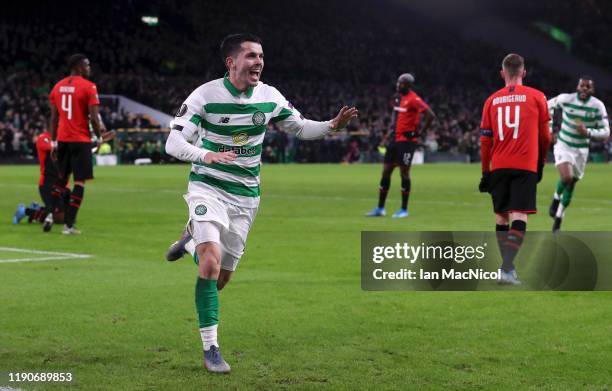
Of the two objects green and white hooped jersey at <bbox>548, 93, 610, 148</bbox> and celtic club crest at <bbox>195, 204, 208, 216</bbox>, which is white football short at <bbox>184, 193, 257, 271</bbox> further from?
green and white hooped jersey at <bbox>548, 93, 610, 148</bbox>

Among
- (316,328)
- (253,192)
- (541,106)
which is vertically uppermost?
(541,106)

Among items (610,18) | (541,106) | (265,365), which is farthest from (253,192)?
(610,18)

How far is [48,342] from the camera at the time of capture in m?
6.30

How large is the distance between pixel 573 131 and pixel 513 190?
16.9 ft

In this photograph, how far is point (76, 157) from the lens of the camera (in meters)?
13.3

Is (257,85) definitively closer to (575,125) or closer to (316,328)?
(316,328)

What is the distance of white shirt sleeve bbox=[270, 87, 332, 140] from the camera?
250 inches

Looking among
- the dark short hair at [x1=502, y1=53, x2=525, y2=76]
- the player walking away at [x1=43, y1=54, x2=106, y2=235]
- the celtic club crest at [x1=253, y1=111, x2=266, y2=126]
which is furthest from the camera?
the player walking away at [x1=43, y1=54, x2=106, y2=235]

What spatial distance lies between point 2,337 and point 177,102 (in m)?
46.5

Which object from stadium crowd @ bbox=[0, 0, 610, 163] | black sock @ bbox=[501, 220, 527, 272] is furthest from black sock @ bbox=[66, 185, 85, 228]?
stadium crowd @ bbox=[0, 0, 610, 163]

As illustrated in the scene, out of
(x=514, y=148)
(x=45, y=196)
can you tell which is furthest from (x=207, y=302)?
(x=45, y=196)

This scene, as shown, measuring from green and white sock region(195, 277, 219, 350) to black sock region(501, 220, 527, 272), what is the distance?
4.08 metres

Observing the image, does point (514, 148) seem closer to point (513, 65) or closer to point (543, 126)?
point (543, 126)

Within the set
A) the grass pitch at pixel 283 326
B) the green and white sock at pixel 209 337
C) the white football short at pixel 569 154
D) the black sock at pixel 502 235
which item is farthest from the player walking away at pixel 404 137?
the green and white sock at pixel 209 337
